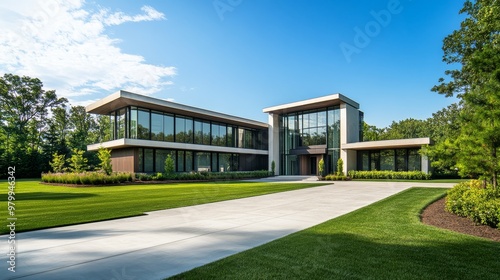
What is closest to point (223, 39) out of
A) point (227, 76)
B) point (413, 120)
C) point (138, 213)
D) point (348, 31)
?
point (227, 76)

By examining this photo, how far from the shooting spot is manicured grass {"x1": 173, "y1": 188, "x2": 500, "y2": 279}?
390 centimetres

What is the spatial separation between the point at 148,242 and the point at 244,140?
35400 millimetres

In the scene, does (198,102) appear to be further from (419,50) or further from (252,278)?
(252,278)

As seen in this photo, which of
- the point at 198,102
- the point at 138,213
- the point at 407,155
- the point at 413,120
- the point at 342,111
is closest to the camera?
the point at 138,213

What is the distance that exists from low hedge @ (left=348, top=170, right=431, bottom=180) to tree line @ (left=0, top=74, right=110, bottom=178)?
1346 inches

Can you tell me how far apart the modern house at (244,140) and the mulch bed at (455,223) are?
22.4 m

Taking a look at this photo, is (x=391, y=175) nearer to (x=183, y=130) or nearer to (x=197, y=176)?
(x=197, y=176)

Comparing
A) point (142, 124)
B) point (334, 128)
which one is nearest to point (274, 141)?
point (334, 128)

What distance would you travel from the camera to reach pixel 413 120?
6688 cm

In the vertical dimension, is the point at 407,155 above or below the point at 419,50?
below

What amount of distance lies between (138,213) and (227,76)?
1101 cm

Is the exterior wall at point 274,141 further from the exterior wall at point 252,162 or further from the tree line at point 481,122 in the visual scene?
the tree line at point 481,122

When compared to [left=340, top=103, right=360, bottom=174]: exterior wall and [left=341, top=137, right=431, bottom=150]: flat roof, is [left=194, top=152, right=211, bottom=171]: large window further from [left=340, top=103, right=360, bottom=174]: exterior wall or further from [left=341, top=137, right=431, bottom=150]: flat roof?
A: [left=341, top=137, right=431, bottom=150]: flat roof

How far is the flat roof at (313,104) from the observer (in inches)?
1260
